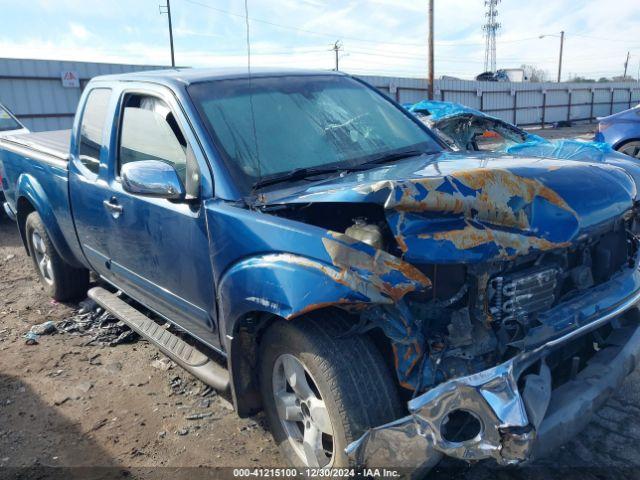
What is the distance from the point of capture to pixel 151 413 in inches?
135

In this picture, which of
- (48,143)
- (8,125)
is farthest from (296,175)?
(8,125)

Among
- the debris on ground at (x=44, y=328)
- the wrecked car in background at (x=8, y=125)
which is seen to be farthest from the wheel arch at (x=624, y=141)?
the wrecked car in background at (x=8, y=125)

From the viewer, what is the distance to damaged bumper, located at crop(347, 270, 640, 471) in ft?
6.12

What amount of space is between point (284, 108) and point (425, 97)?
72.8ft

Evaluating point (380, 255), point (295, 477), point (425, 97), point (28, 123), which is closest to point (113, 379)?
point (295, 477)

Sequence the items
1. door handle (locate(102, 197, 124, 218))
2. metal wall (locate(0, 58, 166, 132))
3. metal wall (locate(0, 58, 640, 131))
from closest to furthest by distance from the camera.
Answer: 1. door handle (locate(102, 197, 124, 218))
2. metal wall (locate(0, 58, 166, 132))
3. metal wall (locate(0, 58, 640, 131))

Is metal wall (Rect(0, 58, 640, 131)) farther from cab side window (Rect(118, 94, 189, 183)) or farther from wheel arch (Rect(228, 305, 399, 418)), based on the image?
wheel arch (Rect(228, 305, 399, 418))

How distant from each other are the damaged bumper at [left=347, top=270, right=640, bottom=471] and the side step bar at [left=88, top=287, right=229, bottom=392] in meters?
1.11

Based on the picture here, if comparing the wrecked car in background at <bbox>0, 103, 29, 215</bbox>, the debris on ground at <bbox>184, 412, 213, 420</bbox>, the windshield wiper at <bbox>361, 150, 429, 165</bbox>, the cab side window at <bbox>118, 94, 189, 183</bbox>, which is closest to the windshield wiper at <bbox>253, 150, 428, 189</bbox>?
the windshield wiper at <bbox>361, 150, 429, 165</bbox>

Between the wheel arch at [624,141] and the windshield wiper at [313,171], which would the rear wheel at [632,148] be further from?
the windshield wiper at [313,171]

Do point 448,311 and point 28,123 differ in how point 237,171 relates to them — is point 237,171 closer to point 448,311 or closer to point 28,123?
point 448,311

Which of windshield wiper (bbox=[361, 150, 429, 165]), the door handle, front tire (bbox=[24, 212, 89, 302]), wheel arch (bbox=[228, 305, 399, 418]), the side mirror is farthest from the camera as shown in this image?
front tire (bbox=[24, 212, 89, 302])

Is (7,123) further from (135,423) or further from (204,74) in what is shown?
(135,423)

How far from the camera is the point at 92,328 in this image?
4.75 m
